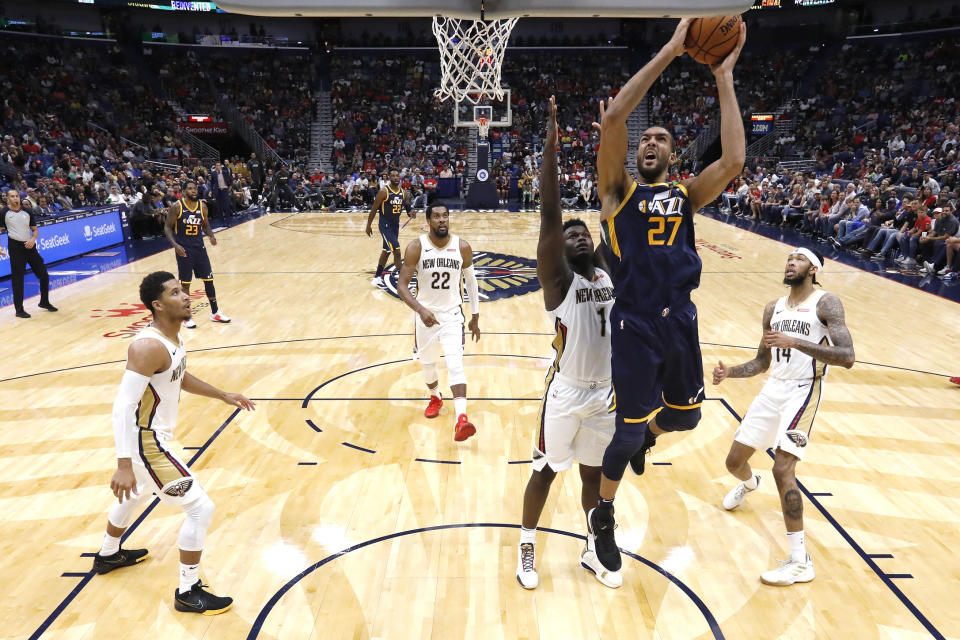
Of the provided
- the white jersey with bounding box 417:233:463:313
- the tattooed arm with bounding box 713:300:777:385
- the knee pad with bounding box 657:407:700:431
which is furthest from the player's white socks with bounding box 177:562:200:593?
the tattooed arm with bounding box 713:300:777:385

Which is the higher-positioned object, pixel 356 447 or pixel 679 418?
pixel 679 418

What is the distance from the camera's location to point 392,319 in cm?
947

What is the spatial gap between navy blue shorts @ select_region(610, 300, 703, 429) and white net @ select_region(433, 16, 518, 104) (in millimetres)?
6639

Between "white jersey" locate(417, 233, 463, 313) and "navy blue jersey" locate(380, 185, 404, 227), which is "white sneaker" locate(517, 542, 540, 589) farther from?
"navy blue jersey" locate(380, 185, 404, 227)

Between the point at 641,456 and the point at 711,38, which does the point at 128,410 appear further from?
the point at 711,38

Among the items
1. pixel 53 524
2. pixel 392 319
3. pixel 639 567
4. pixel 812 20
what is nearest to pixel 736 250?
pixel 392 319

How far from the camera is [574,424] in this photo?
363 centimetres

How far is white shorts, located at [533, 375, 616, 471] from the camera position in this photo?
3615 millimetres

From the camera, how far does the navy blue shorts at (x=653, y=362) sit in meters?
3.20

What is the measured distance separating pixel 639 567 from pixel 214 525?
2669 millimetres

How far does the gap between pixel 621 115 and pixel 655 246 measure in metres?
0.62

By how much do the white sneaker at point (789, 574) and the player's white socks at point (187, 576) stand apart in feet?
10.0

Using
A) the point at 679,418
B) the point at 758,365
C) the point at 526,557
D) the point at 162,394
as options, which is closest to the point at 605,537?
the point at 526,557

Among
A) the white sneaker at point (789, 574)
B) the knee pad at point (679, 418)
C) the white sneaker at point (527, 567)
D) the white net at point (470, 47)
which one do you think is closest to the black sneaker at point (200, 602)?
the white sneaker at point (527, 567)
